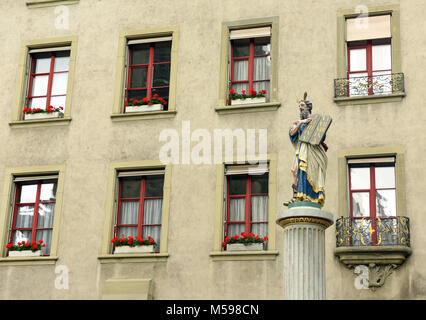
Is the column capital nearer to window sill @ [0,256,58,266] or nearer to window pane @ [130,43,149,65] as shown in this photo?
window sill @ [0,256,58,266]

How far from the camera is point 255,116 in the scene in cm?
2205

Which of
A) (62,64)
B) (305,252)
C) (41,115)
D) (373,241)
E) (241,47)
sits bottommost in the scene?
(305,252)

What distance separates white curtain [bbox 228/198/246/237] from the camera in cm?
2150

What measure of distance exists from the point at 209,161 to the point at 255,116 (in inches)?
64.3

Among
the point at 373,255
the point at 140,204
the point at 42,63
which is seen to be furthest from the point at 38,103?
→ the point at 373,255

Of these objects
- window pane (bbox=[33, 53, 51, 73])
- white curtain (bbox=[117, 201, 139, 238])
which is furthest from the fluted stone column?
window pane (bbox=[33, 53, 51, 73])

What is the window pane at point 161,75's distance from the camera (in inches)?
918

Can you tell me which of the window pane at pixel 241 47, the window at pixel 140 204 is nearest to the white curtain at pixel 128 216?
the window at pixel 140 204

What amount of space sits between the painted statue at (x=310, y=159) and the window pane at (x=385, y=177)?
480 centimetres

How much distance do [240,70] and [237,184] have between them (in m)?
3.15

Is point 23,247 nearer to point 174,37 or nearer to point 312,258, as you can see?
point 174,37

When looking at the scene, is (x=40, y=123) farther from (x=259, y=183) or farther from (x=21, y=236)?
(x=259, y=183)

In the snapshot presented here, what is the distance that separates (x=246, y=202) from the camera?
2162 cm

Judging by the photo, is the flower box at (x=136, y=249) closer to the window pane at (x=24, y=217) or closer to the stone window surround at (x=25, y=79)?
the window pane at (x=24, y=217)
